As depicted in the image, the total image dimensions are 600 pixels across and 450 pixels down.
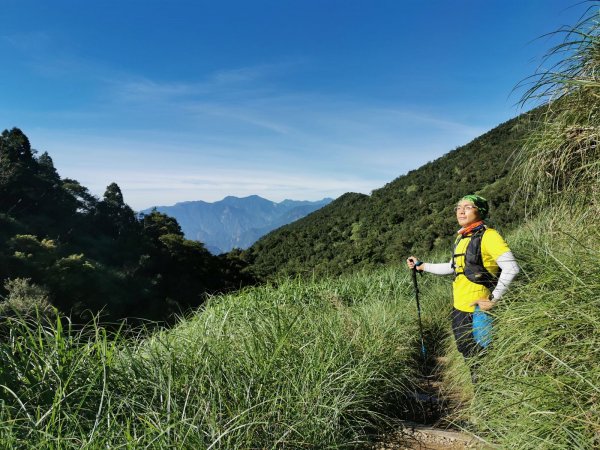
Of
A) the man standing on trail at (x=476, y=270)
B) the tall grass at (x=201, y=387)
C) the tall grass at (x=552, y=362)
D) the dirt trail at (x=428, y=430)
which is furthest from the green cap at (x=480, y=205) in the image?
the dirt trail at (x=428, y=430)

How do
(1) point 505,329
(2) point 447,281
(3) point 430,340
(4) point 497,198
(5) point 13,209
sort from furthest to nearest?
(4) point 497,198
(5) point 13,209
(2) point 447,281
(3) point 430,340
(1) point 505,329

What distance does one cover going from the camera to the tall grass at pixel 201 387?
187 centimetres

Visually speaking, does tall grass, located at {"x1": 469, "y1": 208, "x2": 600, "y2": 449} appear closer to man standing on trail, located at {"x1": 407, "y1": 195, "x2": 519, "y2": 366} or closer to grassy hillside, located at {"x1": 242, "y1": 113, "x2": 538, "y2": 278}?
man standing on trail, located at {"x1": 407, "y1": 195, "x2": 519, "y2": 366}

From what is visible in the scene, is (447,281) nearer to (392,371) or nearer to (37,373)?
(392,371)

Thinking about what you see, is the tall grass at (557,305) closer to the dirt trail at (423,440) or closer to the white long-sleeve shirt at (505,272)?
the white long-sleeve shirt at (505,272)

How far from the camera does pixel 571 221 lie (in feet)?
8.20

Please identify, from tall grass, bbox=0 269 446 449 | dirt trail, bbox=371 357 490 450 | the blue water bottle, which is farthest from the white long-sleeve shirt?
tall grass, bbox=0 269 446 449

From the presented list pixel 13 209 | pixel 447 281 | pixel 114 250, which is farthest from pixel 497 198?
pixel 13 209

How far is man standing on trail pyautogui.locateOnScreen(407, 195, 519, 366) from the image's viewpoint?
2.65 meters

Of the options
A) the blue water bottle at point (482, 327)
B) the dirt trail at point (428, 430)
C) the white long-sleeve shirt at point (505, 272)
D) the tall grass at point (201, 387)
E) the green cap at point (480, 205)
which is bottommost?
the dirt trail at point (428, 430)

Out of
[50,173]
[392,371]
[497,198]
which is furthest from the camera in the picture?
[50,173]

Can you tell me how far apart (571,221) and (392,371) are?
1.83 metres

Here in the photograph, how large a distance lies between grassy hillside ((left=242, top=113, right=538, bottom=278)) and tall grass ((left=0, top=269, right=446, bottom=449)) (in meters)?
28.2

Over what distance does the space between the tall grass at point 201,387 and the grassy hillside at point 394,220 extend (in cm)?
2822
